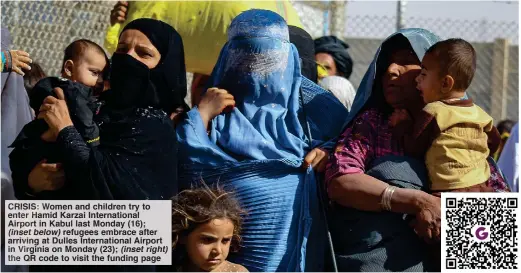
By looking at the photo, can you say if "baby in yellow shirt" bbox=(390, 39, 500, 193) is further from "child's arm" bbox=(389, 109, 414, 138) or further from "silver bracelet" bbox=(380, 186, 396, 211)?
"silver bracelet" bbox=(380, 186, 396, 211)

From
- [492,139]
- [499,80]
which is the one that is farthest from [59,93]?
[499,80]

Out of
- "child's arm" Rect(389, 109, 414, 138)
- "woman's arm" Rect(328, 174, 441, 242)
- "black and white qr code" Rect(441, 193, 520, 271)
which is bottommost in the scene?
"black and white qr code" Rect(441, 193, 520, 271)

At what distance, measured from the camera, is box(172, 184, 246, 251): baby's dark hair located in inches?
158

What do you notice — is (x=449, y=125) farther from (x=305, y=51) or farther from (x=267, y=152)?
(x=305, y=51)

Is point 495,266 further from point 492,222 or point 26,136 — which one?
point 26,136

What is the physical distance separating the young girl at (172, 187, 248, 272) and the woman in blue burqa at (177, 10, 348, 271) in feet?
0.23

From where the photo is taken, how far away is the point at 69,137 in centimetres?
379

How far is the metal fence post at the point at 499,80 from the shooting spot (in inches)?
386

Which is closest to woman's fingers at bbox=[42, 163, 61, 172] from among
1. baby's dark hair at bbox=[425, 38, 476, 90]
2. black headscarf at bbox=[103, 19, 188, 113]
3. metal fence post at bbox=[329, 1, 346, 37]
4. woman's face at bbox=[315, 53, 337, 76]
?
black headscarf at bbox=[103, 19, 188, 113]

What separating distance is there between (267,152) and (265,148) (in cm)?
2

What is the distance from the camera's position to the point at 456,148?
3.96 m

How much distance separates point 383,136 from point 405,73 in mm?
293

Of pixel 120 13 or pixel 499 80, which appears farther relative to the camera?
pixel 499 80

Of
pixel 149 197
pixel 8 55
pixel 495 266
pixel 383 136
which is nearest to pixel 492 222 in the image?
pixel 495 266
